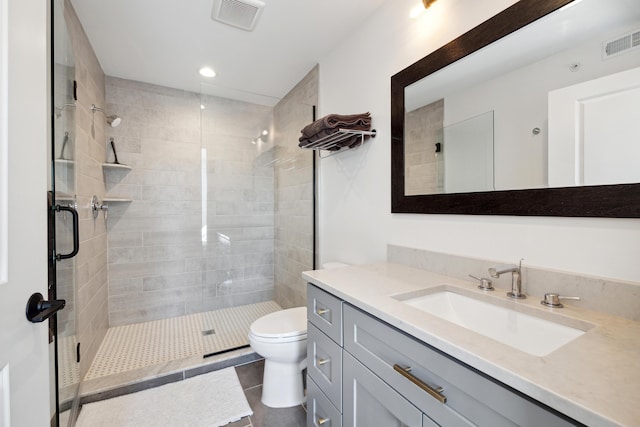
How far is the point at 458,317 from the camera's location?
1124 mm

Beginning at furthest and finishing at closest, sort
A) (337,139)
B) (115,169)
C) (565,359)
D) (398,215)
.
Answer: (115,169) → (337,139) → (398,215) → (565,359)

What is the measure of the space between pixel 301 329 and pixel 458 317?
936 millimetres

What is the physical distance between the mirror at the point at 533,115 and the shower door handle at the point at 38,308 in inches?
58.4

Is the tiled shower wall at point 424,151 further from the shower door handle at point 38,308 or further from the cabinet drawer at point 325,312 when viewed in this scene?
the shower door handle at point 38,308

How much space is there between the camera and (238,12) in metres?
1.76

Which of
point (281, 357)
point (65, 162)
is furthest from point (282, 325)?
point (65, 162)

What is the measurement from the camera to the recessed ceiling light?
2.53 metres

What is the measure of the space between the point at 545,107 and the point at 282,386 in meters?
1.95

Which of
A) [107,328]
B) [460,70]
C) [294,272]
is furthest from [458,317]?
[107,328]

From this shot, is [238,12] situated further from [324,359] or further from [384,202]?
[324,359]

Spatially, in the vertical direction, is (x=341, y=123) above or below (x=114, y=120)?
below

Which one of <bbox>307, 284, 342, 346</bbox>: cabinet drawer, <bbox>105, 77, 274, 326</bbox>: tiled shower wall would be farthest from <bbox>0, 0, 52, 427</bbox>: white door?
<bbox>105, 77, 274, 326</bbox>: tiled shower wall

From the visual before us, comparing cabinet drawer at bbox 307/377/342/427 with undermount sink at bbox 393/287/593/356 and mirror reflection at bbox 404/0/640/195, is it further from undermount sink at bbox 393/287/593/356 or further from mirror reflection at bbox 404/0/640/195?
mirror reflection at bbox 404/0/640/195

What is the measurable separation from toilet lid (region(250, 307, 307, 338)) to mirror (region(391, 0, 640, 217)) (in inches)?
40.4
